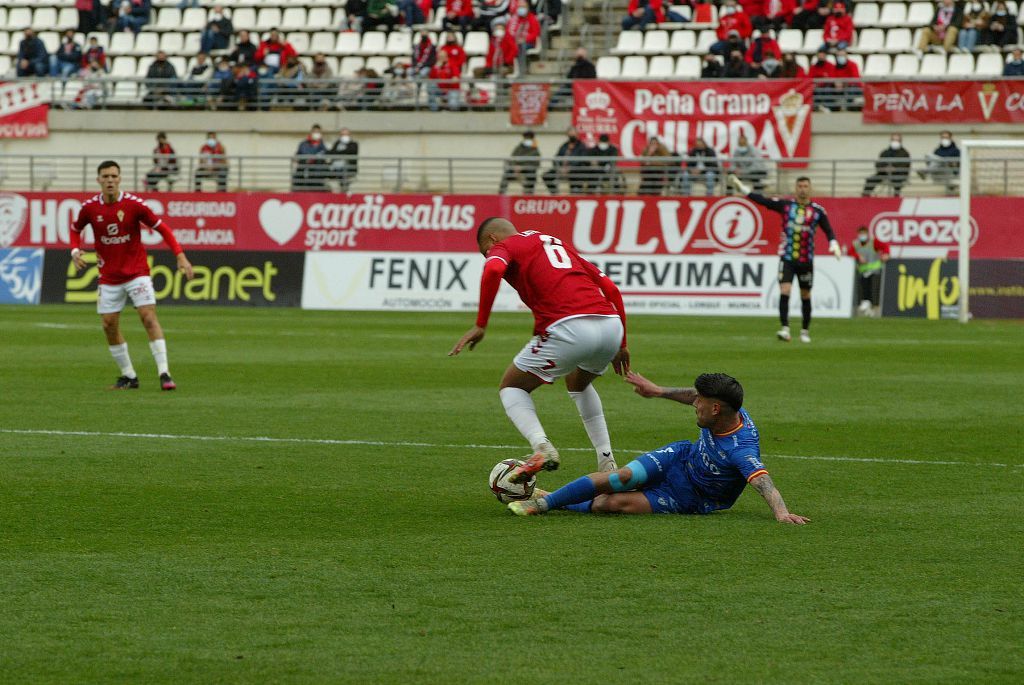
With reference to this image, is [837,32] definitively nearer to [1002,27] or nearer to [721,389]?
[1002,27]

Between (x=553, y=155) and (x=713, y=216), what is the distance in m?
5.73

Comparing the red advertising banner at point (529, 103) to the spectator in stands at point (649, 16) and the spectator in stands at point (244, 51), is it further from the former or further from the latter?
the spectator in stands at point (244, 51)

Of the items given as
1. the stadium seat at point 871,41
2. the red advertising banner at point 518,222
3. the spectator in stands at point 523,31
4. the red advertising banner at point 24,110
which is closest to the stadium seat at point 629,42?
the spectator in stands at point 523,31

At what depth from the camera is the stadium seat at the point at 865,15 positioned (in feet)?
119

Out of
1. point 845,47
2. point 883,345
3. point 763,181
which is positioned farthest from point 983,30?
point 883,345

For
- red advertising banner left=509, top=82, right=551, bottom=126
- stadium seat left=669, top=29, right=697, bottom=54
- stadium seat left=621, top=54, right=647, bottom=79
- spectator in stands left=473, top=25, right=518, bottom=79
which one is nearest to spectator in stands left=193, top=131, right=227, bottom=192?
spectator in stands left=473, top=25, right=518, bottom=79

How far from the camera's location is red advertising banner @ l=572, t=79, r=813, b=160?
1321 inches

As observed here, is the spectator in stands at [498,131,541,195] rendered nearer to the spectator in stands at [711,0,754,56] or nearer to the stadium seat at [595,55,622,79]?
the stadium seat at [595,55,622,79]

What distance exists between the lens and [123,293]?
15.7 metres

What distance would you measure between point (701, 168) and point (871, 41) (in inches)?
240

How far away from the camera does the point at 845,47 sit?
116 ft

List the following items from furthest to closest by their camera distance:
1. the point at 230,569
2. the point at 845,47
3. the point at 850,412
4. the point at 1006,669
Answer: the point at 845,47 → the point at 850,412 → the point at 230,569 → the point at 1006,669

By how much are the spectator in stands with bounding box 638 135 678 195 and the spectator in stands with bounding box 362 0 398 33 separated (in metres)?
9.09

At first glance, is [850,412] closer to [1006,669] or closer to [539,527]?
[539,527]
